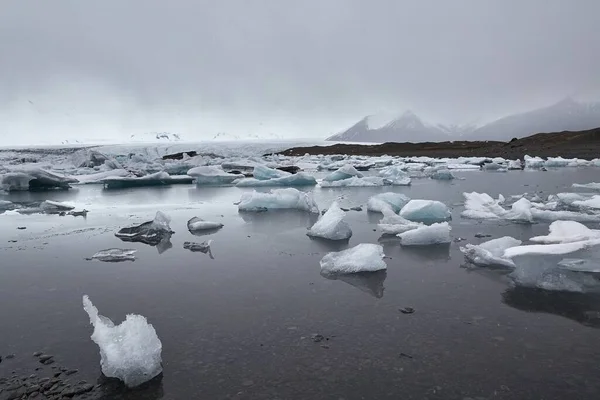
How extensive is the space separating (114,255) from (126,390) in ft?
8.58

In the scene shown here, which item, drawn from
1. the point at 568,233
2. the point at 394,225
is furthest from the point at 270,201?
the point at 568,233

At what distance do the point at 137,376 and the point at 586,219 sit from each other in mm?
5579

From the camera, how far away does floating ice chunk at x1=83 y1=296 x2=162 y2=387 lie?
6.71 feet

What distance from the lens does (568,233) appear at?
433 centimetres

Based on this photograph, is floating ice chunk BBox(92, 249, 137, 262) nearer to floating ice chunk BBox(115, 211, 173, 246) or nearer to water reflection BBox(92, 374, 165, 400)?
floating ice chunk BBox(115, 211, 173, 246)

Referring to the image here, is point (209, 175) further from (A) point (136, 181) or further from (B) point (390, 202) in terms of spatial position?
(B) point (390, 202)

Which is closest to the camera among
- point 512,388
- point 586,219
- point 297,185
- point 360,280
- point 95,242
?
point 512,388

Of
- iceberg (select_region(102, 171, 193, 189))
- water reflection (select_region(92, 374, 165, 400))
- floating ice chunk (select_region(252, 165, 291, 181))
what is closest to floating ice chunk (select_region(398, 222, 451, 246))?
water reflection (select_region(92, 374, 165, 400))

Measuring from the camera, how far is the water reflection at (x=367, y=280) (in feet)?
10.5

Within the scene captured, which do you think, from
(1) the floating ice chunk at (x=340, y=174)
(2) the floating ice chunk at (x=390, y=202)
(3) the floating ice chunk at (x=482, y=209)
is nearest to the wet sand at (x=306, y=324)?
(3) the floating ice chunk at (x=482, y=209)

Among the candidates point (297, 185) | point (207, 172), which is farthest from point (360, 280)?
point (207, 172)

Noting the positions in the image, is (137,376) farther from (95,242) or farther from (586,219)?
(586,219)

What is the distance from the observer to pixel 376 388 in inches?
76.8

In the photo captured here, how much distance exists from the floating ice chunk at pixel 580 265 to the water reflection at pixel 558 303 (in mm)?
267
